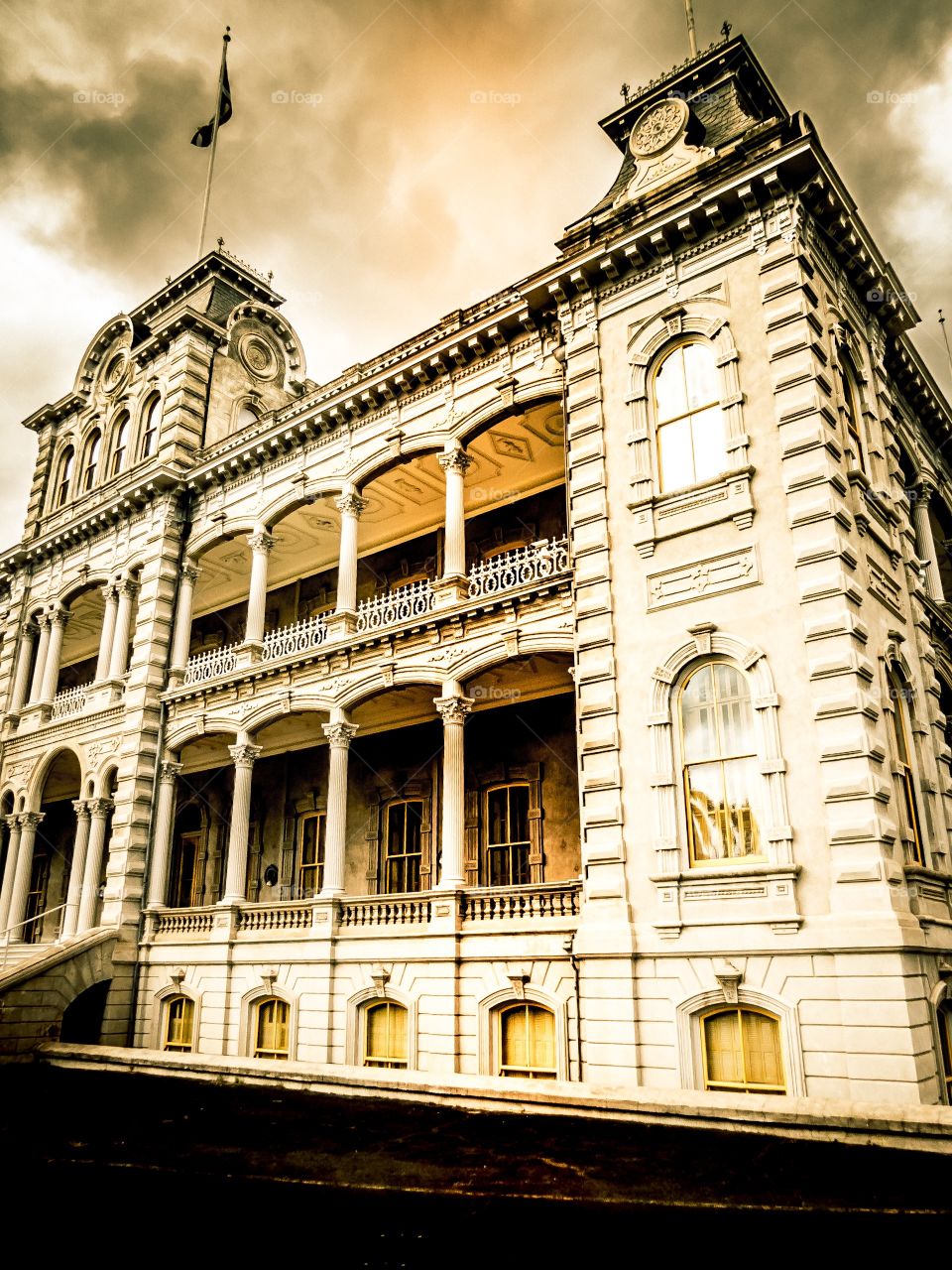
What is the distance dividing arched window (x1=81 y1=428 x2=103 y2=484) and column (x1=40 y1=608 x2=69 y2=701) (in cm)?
408

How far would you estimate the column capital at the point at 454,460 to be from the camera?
18.1 meters

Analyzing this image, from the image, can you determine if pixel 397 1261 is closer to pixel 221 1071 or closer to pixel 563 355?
pixel 221 1071

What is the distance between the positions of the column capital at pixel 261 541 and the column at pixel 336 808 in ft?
17.8

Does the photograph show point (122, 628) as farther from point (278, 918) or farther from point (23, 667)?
point (278, 918)

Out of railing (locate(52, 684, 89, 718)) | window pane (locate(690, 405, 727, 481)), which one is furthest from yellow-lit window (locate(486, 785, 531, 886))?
railing (locate(52, 684, 89, 718))

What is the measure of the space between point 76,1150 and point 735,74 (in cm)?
1826

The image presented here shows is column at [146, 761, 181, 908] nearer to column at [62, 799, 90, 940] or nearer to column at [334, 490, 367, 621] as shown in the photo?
column at [62, 799, 90, 940]

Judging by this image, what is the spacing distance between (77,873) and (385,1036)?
397 inches

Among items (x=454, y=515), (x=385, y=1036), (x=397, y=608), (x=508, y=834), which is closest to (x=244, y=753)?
(x=397, y=608)

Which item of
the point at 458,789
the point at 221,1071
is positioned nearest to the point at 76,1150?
the point at 221,1071

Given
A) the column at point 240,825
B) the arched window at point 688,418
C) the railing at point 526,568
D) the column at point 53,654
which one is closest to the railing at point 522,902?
the railing at point 526,568

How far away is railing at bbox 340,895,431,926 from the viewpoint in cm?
1600

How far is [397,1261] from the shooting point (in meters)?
5.24

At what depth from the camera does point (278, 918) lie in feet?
59.8
